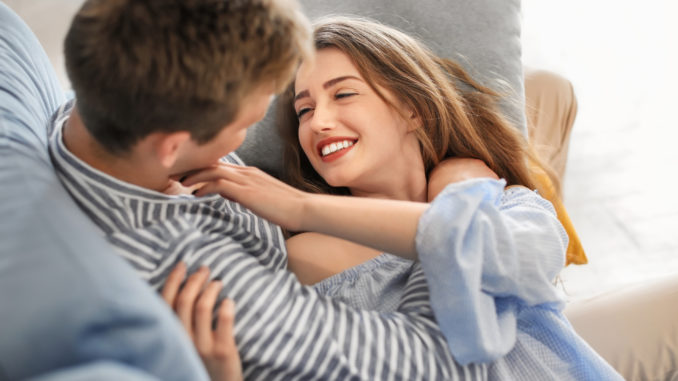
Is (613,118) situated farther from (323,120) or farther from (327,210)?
(327,210)

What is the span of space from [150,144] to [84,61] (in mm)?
130

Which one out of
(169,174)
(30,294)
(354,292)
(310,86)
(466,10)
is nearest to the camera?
(30,294)

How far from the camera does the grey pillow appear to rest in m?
1.45

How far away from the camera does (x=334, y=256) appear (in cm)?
118

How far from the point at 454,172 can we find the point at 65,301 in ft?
2.96

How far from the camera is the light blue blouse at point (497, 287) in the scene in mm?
854

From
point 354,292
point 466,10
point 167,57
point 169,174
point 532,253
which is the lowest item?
point 354,292

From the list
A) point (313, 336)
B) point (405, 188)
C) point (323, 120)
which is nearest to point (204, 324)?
point (313, 336)

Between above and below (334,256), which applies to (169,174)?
above

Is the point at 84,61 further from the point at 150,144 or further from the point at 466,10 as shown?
the point at 466,10

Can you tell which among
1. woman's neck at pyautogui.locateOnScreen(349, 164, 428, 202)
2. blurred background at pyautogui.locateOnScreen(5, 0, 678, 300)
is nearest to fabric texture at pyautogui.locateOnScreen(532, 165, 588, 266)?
blurred background at pyautogui.locateOnScreen(5, 0, 678, 300)

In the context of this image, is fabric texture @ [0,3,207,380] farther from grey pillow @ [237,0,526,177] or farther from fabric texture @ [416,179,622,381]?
grey pillow @ [237,0,526,177]

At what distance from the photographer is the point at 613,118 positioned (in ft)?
8.12

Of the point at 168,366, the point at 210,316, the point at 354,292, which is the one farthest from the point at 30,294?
the point at 354,292
